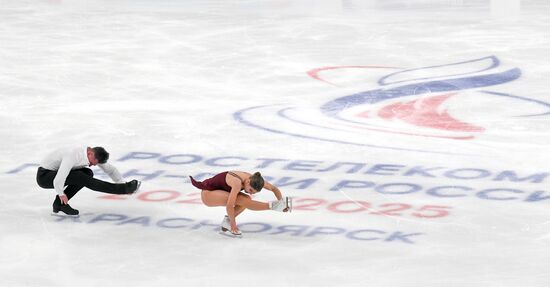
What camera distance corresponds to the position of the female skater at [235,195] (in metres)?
9.33

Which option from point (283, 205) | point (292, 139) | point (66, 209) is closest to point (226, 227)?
point (283, 205)

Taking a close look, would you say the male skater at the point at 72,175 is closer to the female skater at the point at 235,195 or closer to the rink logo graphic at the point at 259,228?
the rink logo graphic at the point at 259,228

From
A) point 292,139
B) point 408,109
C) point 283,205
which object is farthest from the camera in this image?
point 408,109

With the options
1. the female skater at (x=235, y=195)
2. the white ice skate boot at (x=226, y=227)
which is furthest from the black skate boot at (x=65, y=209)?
the white ice skate boot at (x=226, y=227)

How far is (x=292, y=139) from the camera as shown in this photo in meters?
13.2

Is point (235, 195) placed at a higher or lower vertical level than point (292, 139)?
higher

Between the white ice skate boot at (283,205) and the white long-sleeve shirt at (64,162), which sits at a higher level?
the white long-sleeve shirt at (64,162)

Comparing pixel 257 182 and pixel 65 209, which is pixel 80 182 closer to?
pixel 65 209

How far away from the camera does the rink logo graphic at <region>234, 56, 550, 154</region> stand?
44.6 ft

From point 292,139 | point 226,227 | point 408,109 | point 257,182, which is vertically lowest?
point 408,109

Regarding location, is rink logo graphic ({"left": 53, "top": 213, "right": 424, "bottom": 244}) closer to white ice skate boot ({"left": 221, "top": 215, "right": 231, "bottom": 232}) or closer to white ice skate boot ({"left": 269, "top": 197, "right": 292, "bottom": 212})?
white ice skate boot ({"left": 221, "top": 215, "right": 231, "bottom": 232})

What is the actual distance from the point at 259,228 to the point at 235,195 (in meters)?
0.50

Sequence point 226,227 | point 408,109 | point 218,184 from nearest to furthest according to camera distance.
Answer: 1. point 226,227
2. point 218,184
3. point 408,109

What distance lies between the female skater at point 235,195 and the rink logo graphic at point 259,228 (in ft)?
0.75
